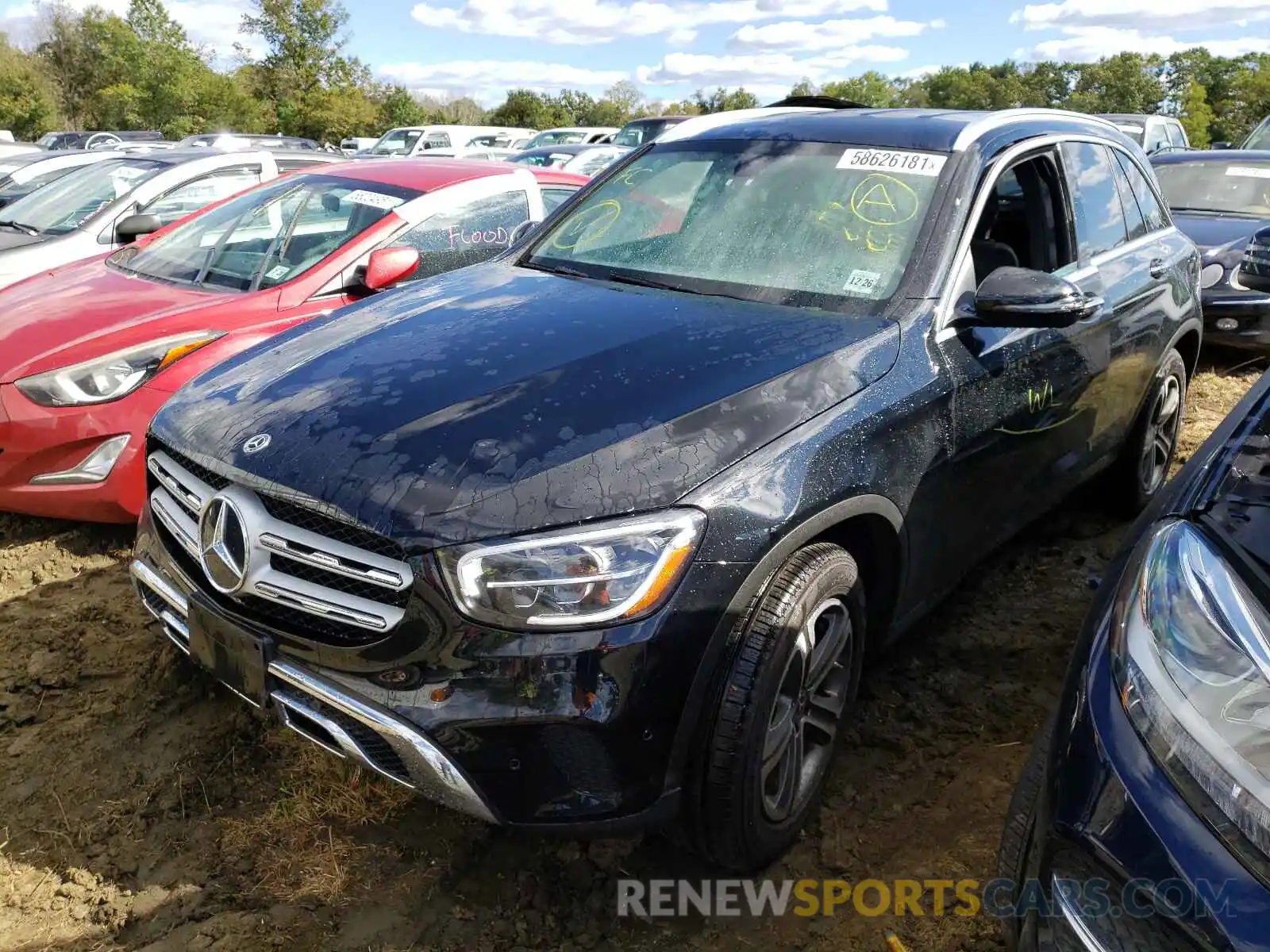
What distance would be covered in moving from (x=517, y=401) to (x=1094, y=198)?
2.60m

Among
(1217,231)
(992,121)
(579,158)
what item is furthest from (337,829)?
(579,158)

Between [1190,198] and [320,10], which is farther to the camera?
[320,10]

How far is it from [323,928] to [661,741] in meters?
0.94

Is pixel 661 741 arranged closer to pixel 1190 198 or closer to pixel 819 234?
pixel 819 234

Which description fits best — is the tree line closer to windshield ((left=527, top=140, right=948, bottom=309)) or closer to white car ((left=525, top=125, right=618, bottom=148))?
white car ((left=525, top=125, right=618, bottom=148))

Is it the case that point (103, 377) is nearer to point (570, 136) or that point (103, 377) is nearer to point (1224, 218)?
point (1224, 218)

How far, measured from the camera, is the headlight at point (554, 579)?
1.87 meters

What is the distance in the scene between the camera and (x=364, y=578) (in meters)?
1.95

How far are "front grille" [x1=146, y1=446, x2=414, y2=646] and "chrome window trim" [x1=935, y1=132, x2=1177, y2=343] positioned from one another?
1.62 m

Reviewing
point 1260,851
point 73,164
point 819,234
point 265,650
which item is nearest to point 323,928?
point 265,650

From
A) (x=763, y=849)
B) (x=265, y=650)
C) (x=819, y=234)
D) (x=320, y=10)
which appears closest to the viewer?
(x=265, y=650)

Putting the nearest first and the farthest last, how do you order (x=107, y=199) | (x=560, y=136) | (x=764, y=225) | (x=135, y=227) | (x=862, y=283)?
(x=862, y=283)
(x=764, y=225)
(x=135, y=227)
(x=107, y=199)
(x=560, y=136)

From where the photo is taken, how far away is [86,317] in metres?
3.96

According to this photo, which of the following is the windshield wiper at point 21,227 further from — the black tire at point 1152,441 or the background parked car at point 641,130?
the background parked car at point 641,130
